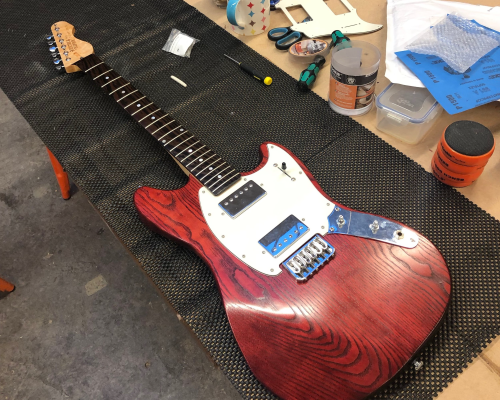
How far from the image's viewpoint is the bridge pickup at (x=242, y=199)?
2.54 ft

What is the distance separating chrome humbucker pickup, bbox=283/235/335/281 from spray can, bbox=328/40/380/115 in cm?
42

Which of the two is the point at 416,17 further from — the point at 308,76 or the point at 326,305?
the point at 326,305

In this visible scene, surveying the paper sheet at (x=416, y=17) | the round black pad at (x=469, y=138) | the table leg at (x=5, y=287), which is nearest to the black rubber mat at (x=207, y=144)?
the round black pad at (x=469, y=138)

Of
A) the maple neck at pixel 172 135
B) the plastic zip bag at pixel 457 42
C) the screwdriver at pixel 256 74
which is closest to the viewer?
the maple neck at pixel 172 135

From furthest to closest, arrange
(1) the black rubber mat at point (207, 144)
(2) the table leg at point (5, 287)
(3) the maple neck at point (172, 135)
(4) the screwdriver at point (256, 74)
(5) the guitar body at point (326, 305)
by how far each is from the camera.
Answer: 1. (2) the table leg at point (5, 287)
2. (4) the screwdriver at point (256, 74)
3. (3) the maple neck at point (172, 135)
4. (1) the black rubber mat at point (207, 144)
5. (5) the guitar body at point (326, 305)

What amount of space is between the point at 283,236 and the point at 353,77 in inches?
16.9

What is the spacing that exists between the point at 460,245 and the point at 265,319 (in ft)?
1.46

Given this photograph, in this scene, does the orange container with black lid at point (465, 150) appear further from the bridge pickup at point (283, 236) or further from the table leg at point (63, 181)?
the table leg at point (63, 181)

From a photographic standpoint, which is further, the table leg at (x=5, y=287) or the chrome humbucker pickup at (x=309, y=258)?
the table leg at (x=5, y=287)

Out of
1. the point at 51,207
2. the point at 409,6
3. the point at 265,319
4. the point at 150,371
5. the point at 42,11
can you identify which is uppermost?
the point at 409,6

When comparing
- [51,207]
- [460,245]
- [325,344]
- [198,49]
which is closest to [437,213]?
[460,245]

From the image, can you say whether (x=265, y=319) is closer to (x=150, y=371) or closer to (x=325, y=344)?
(x=325, y=344)

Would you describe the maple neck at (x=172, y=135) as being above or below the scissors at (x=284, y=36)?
below

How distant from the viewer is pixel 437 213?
2.72 ft
